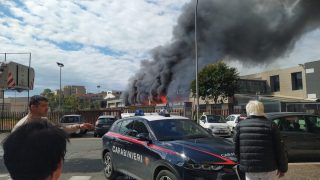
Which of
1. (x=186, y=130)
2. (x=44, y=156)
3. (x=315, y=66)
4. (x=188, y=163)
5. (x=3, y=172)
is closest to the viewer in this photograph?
(x=44, y=156)

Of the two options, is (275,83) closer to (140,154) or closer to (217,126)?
(217,126)

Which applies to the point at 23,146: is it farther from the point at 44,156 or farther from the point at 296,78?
the point at 296,78

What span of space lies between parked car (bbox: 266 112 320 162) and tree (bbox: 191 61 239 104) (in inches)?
1504

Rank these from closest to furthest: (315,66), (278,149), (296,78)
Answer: (278,149) → (315,66) → (296,78)

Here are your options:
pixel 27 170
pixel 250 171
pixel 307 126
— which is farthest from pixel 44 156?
pixel 307 126

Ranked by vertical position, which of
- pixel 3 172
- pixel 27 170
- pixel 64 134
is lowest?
pixel 3 172

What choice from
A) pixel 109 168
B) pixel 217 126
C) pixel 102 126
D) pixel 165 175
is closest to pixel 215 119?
pixel 217 126

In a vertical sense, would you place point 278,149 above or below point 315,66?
below

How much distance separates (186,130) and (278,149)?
302 cm

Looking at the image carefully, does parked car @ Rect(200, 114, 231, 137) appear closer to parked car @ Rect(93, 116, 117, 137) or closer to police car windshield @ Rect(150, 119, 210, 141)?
parked car @ Rect(93, 116, 117, 137)

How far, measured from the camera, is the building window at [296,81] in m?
70.9

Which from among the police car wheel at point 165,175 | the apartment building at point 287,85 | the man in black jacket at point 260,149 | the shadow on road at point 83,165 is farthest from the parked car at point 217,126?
the apartment building at point 287,85

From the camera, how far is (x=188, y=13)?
1964 inches

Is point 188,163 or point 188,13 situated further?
point 188,13
